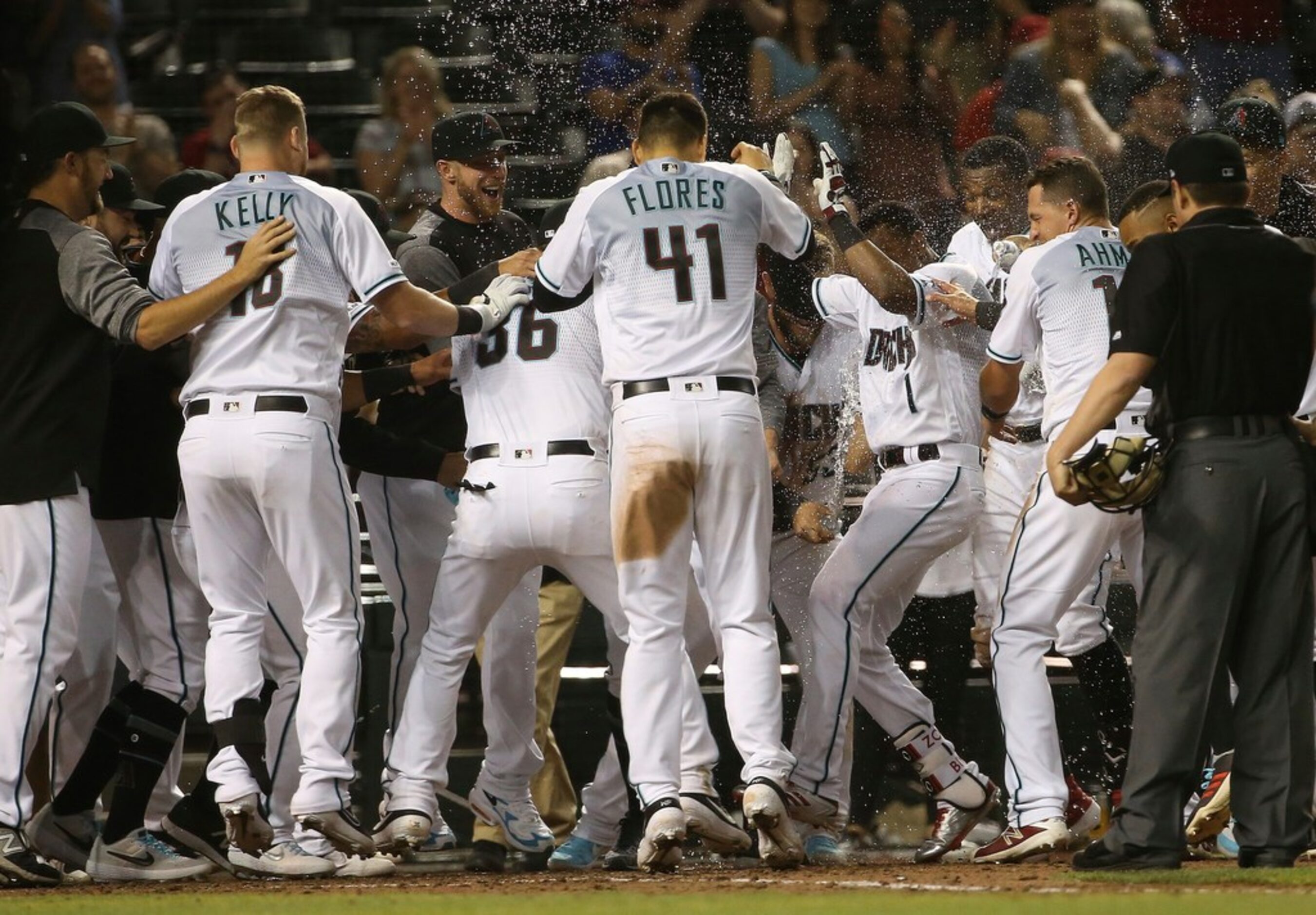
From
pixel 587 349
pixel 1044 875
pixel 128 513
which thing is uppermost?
pixel 587 349

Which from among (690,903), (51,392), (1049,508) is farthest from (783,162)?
(690,903)

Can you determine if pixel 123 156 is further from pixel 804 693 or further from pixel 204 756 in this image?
pixel 804 693

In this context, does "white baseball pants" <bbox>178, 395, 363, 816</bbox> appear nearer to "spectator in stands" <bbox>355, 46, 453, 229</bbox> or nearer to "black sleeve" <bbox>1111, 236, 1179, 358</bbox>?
"black sleeve" <bbox>1111, 236, 1179, 358</bbox>

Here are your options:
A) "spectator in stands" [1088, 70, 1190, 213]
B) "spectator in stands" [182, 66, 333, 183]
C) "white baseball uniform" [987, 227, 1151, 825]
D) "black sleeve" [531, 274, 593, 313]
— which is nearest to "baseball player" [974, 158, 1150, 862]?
"white baseball uniform" [987, 227, 1151, 825]

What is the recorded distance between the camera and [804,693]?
245 inches

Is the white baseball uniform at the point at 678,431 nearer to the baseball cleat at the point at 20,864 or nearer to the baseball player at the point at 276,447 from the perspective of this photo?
the baseball player at the point at 276,447

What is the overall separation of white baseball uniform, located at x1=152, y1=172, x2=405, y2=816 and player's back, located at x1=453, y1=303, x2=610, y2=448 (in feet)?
1.50

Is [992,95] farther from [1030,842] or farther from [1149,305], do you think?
[1030,842]

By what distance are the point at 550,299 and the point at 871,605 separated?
1.49m

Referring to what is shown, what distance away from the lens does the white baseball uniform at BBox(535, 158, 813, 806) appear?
17.0ft

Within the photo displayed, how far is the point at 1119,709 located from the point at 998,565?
730 millimetres

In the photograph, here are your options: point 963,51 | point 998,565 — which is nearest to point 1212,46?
point 963,51

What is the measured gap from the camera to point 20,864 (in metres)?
5.18

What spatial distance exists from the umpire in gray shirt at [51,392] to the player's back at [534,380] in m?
0.73
